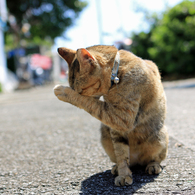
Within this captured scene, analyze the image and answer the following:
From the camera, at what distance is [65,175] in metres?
2.48

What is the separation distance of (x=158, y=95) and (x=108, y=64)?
547 mm

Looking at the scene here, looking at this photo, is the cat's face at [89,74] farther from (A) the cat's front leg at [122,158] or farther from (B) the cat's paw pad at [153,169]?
(B) the cat's paw pad at [153,169]

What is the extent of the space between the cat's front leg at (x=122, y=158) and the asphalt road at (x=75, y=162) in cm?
6

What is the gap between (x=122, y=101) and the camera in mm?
2064

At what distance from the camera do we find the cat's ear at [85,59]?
6.83 ft

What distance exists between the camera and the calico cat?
2084 mm

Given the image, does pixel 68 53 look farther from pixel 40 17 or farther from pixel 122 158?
pixel 40 17

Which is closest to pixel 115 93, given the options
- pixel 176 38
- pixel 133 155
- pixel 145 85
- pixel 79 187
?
pixel 145 85

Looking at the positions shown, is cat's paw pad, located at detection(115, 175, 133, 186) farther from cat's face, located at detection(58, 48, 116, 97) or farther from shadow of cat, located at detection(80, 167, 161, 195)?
cat's face, located at detection(58, 48, 116, 97)

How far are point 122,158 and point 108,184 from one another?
0.83ft

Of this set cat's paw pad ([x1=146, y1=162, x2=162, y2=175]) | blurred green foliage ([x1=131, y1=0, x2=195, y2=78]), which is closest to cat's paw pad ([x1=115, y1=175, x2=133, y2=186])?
cat's paw pad ([x1=146, y1=162, x2=162, y2=175])

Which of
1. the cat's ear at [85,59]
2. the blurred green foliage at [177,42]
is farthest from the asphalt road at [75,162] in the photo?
the blurred green foliage at [177,42]

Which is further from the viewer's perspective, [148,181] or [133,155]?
[133,155]

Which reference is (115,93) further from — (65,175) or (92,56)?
(65,175)
